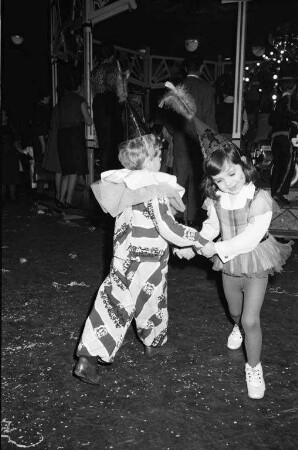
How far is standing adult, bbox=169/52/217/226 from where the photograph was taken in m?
6.05

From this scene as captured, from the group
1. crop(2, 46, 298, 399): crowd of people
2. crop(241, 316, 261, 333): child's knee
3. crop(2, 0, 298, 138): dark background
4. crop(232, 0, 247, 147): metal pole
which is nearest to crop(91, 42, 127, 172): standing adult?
crop(232, 0, 247, 147): metal pole

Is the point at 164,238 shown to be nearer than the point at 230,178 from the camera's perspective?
No

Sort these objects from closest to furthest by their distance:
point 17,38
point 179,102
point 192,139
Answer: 1. point 179,102
2. point 192,139
3. point 17,38

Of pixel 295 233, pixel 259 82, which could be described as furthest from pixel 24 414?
pixel 259 82

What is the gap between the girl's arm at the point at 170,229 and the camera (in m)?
2.90

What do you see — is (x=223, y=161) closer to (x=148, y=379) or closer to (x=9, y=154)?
(x=148, y=379)

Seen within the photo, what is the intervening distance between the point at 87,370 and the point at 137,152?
1391 mm

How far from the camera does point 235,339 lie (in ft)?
11.3

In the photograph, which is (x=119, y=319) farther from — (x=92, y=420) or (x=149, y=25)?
(x=149, y=25)

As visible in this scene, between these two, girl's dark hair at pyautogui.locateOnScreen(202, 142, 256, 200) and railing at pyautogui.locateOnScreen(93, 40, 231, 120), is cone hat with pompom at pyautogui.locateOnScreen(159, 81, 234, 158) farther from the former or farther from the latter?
railing at pyautogui.locateOnScreen(93, 40, 231, 120)

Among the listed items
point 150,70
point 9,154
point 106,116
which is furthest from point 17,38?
point 106,116

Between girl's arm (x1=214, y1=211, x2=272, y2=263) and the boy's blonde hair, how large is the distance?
30.4 inches

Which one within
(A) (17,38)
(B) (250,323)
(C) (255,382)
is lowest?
(C) (255,382)

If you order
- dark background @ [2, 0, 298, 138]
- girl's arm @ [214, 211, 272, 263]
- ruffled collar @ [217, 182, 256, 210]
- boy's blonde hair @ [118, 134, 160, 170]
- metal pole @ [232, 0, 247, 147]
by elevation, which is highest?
dark background @ [2, 0, 298, 138]
